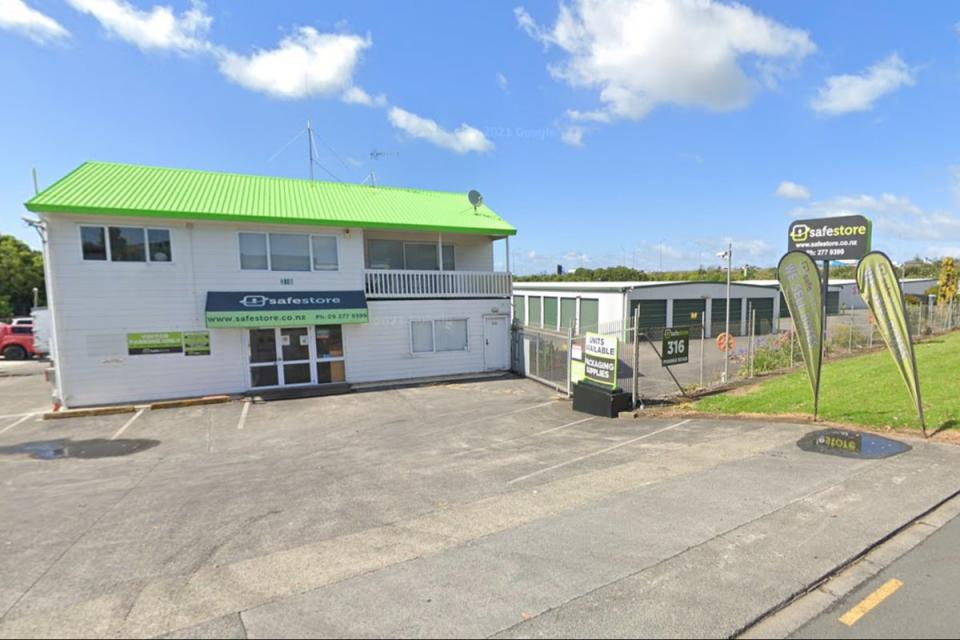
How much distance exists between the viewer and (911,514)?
4.76 metres

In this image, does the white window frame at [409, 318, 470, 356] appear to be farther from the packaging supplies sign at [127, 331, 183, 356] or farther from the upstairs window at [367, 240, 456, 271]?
the packaging supplies sign at [127, 331, 183, 356]

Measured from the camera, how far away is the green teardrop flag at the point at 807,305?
27.1 feet

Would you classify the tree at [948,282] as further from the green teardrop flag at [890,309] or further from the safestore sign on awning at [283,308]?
the safestore sign on awning at [283,308]

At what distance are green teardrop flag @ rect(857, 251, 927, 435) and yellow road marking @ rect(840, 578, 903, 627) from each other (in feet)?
16.8

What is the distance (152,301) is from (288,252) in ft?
13.7

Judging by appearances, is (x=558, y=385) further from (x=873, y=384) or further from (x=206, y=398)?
(x=206, y=398)

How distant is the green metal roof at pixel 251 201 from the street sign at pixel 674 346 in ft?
25.9

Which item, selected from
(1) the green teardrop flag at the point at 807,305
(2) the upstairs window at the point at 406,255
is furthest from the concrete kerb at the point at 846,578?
(2) the upstairs window at the point at 406,255

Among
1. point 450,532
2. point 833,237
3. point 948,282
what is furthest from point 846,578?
point 948,282

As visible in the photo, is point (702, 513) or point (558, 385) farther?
point (558, 385)

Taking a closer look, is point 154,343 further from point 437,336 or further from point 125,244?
point 437,336

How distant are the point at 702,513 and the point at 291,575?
4.30 metres

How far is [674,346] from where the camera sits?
1173 centimetres

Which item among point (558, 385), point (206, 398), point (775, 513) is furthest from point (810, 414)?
point (206, 398)
